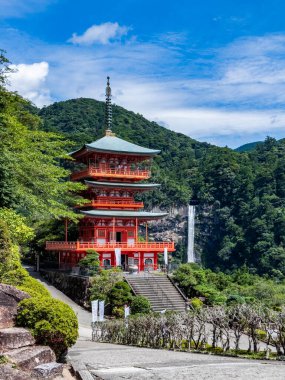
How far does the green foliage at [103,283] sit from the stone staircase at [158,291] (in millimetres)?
830

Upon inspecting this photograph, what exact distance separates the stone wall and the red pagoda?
1593 millimetres

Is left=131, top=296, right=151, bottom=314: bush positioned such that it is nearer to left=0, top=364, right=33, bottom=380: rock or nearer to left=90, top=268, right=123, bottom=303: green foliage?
left=90, top=268, right=123, bottom=303: green foliage

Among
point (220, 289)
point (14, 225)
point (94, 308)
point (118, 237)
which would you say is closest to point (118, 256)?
point (118, 237)

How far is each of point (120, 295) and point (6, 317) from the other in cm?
1793

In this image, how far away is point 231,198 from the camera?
8012 cm

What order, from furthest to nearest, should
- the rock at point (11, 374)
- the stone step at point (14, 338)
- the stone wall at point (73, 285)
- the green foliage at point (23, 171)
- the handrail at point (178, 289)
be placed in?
the stone wall at point (73, 285) → the handrail at point (178, 289) → the green foliage at point (23, 171) → the stone step at point (14, 338) → the rock at point (11, 374)

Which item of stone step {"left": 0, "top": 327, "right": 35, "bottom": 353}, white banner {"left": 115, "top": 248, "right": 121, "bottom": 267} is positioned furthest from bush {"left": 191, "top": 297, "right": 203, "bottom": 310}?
stone step {"left": 0, "top": 327, "right": 35, "bottom": 353}

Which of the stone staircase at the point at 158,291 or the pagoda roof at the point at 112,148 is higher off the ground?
the pagoda roof at the point at 112,148

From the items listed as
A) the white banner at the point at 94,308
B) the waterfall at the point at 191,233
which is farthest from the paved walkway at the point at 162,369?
the waterfall at the point at 191,233

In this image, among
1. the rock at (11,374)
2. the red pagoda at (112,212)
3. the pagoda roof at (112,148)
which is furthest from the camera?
the pagoda roof at (112,148)

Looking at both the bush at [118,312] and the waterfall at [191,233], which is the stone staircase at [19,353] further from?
the waterfall at [191,233]

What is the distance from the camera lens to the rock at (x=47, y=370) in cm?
884

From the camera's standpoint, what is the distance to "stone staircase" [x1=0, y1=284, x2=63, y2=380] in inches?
335

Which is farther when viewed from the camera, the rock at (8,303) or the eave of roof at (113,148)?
the eave of roof at (113,148)
